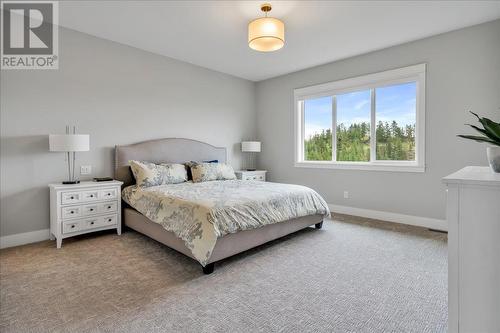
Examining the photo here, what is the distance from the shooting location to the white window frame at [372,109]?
145 inches

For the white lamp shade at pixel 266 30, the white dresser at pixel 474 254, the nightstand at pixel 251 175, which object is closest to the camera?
the white dresser at pixel 474 254

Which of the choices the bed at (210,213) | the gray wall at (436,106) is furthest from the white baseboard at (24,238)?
the gray wall at (436,106)

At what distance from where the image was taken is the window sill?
12.4ft

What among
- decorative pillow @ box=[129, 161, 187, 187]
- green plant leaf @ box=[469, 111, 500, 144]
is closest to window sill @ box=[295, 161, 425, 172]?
decorative pillow @ box=[129, 161, 187, 187]

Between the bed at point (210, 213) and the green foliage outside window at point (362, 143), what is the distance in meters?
1.48

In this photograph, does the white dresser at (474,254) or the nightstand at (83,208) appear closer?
the white dresser at (474,254)

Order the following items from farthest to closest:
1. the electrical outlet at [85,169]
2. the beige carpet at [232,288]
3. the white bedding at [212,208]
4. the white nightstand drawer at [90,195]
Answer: the electrical outlet at [85,169] < the white nightstand drawer at [90,195] < the white bedding at [212,208] < the beige carpet at [232,288]

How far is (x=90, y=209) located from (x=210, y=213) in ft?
5.88

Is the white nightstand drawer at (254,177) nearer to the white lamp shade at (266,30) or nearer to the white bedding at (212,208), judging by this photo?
the white bedding at (212,208)

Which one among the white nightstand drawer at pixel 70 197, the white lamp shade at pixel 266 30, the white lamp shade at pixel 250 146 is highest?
the white lamp shade at pixel 266 30

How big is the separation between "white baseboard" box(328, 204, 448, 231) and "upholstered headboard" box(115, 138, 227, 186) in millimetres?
2422

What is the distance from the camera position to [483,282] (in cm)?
121

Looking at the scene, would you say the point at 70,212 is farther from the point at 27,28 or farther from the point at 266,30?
the point at 266,30
